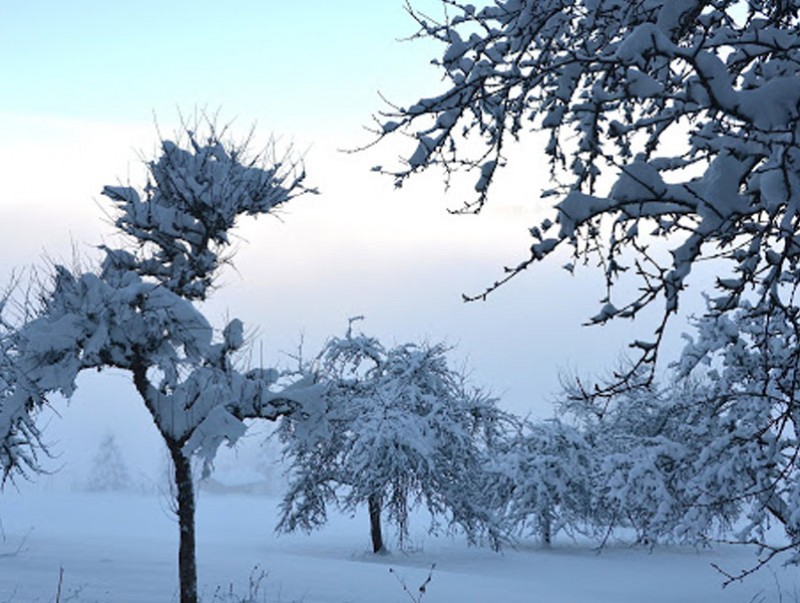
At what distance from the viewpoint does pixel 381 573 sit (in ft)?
48.6

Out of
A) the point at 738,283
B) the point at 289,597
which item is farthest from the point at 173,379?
the point at 738,283

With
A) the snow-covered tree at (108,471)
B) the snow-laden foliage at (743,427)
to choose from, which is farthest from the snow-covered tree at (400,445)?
the snow-covered tree at (108,471)

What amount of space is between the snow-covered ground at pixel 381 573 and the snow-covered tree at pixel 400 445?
5.22 ft

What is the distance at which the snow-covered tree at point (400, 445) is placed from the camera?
21.7 meters

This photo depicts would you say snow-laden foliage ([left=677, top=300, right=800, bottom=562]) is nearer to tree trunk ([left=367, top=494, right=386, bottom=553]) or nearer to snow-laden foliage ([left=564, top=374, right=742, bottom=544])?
snow-laden foliage ([left=564, top=374, right=742, bottom=544])

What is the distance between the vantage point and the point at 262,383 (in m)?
10.2

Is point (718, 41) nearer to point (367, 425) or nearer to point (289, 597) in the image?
point (289, 597)

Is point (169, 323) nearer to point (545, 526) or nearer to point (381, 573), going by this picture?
point (381, 573)

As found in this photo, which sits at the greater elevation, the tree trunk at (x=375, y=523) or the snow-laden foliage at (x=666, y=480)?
the snow-laden foliage at (x=666, y=480)

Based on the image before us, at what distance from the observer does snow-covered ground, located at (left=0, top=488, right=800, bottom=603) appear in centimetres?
1132

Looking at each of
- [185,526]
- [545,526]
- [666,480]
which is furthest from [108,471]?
[185,526]

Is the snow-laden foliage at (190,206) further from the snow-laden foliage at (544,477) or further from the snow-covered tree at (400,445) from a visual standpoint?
the snow-laden foliage at (544,477)

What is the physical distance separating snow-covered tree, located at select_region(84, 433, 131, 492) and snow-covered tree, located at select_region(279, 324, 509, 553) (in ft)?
261

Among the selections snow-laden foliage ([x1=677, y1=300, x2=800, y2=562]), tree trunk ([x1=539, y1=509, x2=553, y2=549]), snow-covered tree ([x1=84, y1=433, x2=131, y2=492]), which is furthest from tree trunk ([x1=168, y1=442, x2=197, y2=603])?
snow-covered tree ([x1=84, y1=433, x2=131, y2=492])
